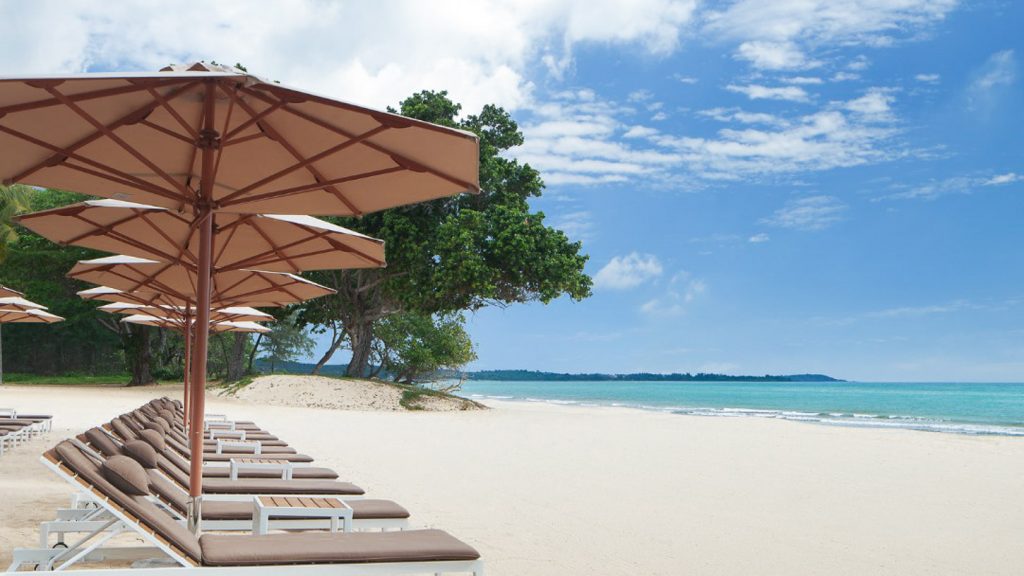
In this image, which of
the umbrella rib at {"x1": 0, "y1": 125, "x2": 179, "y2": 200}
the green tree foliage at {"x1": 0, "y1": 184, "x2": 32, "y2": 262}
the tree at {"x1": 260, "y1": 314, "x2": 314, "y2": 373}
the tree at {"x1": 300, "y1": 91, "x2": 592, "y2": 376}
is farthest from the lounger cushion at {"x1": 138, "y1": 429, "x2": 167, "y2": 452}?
the tree at {"x1": 260, "y1": 314, "x2": 314, "y2": 373}

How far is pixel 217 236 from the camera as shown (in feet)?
22.8

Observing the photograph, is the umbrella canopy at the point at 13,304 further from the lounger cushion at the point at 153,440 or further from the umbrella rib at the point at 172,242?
the lounger cushion at the point at 153,440

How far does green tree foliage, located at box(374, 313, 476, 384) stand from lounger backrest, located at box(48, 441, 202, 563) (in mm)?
36011

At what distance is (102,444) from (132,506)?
112cm

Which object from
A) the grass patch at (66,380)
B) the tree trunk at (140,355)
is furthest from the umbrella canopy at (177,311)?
the grass patch at (66,380)

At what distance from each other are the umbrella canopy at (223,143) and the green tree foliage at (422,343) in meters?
34.9

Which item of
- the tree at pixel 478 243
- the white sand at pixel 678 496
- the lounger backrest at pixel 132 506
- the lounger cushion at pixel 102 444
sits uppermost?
the tree at pixel 478 243

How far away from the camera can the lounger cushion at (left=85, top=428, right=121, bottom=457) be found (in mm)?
4805

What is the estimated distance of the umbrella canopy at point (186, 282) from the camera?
8883 millimetres

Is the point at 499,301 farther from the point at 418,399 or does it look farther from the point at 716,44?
the point at 716,44

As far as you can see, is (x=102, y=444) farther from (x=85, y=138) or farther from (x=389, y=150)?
(x=389, y=150)

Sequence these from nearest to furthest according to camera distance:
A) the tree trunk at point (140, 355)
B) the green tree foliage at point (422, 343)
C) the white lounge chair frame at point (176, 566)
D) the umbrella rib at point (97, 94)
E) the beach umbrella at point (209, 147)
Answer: the white lounge chair frame at point (176, 566) < the umbrella rib at point (97, 94) < the beach umbrella at point (209, 147) < the tree trunk at point (140, 355) < the green tree foliage at point (422, 343)

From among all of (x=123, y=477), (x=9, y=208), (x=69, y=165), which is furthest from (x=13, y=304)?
(x=9, y=208)

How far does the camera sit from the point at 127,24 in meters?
22.8
